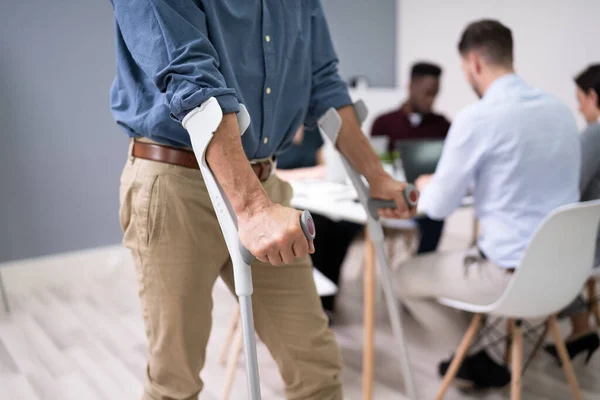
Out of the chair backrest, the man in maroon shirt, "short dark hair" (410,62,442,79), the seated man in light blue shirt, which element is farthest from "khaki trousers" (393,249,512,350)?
"short dark hair" (410,62,442,79)

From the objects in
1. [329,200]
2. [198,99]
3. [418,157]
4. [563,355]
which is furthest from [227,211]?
[418,157]

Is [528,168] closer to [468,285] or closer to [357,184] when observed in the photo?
[468,285]

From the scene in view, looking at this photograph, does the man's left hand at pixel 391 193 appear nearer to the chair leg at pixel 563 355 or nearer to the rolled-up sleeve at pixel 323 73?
the rolled-up sleeve at pixel 323 73

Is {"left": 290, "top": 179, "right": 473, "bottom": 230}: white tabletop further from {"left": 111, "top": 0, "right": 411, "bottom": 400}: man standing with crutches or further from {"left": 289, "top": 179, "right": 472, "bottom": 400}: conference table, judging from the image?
{"left": 111, "top": 0, "right": 411, "bottom": 400}: man standing with crutches

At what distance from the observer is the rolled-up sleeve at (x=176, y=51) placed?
857 millimetres

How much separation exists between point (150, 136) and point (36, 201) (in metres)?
2.34

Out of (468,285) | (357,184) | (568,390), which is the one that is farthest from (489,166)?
(568,390)

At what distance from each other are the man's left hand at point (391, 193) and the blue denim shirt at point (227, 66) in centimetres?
21

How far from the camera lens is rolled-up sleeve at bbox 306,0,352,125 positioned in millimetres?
1242

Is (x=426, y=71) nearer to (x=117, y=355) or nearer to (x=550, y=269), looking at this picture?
(x=550, y=269)

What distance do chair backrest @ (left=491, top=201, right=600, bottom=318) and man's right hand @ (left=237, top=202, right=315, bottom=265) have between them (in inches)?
37.0

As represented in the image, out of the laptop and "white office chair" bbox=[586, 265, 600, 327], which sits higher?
the laptop

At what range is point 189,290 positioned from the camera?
41.9 inches

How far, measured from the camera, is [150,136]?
40.2 inches
